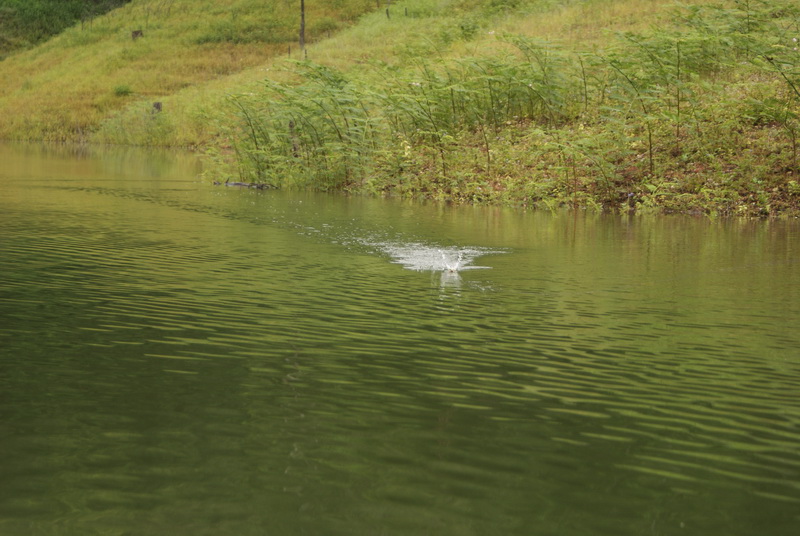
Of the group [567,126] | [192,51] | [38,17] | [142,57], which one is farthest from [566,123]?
[38,17]

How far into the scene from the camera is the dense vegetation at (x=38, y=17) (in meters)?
79.3

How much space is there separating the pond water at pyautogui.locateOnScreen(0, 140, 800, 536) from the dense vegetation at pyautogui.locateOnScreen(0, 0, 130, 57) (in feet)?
249

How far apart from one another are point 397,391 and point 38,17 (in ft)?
291

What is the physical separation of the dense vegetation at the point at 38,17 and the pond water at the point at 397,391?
249 feet

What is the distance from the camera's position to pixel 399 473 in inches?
132

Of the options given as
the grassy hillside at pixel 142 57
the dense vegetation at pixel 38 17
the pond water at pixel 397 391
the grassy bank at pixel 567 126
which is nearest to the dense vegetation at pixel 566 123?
the grassy bank at pixel 567 126

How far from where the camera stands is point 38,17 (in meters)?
84.3

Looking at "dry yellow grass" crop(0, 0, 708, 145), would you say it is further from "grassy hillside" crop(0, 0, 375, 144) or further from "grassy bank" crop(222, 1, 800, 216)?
"grassy bank" crop(222, 1, 800, 216)

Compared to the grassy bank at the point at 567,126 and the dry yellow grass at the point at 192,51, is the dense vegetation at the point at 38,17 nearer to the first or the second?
the dry yellow grass at the point at 192,51

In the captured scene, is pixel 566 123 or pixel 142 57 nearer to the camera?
pixel 566 123

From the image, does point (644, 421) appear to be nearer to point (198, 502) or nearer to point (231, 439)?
point (231, 439)

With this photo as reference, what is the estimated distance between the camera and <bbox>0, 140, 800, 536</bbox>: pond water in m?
3.06

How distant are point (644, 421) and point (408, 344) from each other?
1772 millimetres

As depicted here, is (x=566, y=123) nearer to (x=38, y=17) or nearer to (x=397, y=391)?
(x=397, y=391)
